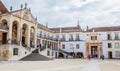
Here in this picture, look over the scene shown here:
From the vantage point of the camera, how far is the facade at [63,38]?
37.1m

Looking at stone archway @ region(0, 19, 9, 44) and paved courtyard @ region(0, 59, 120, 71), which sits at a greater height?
stone archway @ region(0, 19, 9, 44)

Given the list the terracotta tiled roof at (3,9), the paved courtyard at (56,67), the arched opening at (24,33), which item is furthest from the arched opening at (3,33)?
the paved courtyard at (56,67)

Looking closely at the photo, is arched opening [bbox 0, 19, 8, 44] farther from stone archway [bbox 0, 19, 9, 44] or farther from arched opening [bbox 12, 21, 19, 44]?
arched opening [bbox 12, 21, 19, 44]

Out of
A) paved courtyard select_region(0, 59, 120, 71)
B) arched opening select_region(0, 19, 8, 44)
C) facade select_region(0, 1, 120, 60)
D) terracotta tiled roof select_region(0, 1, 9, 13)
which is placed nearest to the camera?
paved courtyard select_region(0, 59, 120, 71)

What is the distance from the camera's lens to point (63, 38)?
57156 millimetres

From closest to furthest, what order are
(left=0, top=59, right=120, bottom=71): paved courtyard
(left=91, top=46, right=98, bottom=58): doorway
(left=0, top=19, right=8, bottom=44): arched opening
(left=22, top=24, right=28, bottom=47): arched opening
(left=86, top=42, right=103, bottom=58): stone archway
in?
(left=0, top=59, right=120, bottom=71): paved courtyard → (left=0, top=19, right=8, bottom=44): arched opening → (left=22, top=24, right=28, bottom=47): arched opening → (left=86, top=42, right=103, bottom=58): stone archway → (left=91, top=46, right=98, bottom=58): doorway

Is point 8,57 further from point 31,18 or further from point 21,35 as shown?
point 31,18

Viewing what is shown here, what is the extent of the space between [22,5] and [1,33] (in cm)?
678

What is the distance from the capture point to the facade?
1462 inches

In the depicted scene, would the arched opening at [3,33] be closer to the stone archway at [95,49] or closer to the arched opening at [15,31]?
the arched opening at [15,31]

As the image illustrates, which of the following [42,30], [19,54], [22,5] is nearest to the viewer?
[19,54]

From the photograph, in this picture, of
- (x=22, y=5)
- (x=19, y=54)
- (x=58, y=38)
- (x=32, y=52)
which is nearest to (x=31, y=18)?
(x=22, y=5)

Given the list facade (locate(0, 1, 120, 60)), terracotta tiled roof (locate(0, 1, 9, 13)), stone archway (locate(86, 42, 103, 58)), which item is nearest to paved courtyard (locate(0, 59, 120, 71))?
facade (locate(0, 1, 120, 60))

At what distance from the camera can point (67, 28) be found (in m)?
59.8
